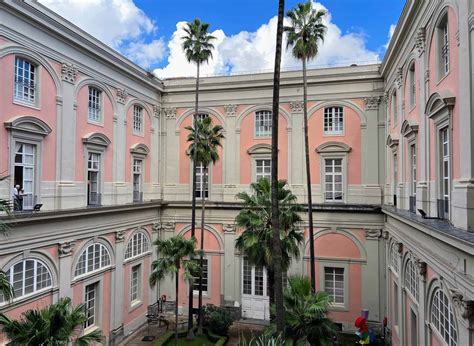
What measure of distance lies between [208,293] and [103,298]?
262 inches

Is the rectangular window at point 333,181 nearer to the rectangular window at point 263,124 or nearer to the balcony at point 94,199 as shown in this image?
the rectangular window at point 263,124

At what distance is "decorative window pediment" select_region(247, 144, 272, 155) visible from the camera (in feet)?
68.8

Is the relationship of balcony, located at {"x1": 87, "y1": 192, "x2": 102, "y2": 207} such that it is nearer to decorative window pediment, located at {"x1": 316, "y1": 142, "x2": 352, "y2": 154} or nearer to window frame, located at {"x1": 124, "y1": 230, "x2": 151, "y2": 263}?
window frame, located at {"x1": 124, "y1": 230, "x2": 151, "y2": 263}

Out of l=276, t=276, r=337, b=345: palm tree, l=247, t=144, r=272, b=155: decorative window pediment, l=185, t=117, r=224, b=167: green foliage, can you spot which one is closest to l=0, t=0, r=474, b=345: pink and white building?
l=247, t=144, r=272, b=155: decorative window pediment

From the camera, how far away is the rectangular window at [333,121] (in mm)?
20203

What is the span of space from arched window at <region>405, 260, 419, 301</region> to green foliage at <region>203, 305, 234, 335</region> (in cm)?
883

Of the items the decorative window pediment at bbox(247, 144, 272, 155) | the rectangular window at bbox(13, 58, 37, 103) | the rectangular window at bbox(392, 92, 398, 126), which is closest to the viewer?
the rectangular window at bbox(13, 58, 37, 103)

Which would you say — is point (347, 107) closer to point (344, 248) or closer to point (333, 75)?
point (333, 75)

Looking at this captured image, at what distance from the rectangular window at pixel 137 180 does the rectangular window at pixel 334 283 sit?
11.7 metres

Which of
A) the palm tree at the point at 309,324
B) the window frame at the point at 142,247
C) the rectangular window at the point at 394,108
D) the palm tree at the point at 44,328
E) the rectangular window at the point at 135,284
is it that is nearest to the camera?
Result: the palm tree at the point at 44,328

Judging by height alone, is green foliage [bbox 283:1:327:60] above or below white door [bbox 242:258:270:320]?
above

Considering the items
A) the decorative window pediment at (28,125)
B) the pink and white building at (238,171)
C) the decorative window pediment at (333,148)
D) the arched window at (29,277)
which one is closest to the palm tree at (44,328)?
the arched window at (29,277)

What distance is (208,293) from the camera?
21.1 m

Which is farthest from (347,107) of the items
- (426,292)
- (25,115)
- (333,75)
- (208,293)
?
(25,115)
